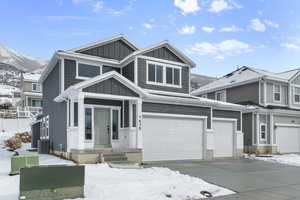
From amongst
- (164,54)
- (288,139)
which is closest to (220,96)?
(288,139)

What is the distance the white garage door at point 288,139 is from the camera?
21.2 meters

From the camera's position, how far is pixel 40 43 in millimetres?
27469

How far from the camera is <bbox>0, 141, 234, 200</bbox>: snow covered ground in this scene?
692cm

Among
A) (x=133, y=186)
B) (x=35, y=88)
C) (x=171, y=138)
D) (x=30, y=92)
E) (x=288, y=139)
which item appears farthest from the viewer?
(x=35, y=88)

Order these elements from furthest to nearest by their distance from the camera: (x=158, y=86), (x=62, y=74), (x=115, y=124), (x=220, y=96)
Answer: (x=220, y=96)
(x=158, y=86)
(x=115, y=124)
(x=62, y=74)

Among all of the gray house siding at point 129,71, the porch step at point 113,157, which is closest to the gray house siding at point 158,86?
the gray house siding at point 129,71

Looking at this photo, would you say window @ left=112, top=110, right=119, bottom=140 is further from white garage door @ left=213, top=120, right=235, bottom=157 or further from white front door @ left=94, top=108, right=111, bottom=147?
white garage door @ left=213, top=120, right=235, bottom=157

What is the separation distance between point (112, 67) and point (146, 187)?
9.66 m

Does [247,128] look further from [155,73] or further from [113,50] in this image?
[113,50]

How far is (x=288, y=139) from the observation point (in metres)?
21.6

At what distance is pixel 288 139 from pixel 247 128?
151 inches

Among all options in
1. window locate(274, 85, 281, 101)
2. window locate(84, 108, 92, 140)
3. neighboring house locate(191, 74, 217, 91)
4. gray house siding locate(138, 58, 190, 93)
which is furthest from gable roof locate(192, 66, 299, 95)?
neighboring house locate(191, 74, 217, 91)

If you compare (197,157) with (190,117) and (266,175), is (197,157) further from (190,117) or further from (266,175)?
(266,175)

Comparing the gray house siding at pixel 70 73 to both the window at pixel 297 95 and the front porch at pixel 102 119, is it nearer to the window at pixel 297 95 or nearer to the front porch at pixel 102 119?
the front porch at pixel 102 119
